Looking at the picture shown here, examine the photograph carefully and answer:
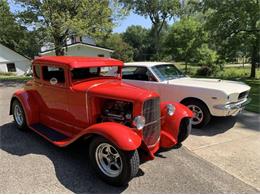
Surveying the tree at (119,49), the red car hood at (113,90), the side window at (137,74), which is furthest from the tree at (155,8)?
the red car hood at (113,90)

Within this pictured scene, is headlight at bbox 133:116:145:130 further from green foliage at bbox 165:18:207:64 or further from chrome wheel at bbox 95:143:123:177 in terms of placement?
green foliage at bbox 165:18:207:64

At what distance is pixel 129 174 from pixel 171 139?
1426mm

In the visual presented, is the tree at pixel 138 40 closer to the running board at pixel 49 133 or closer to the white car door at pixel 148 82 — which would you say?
the white car door at pixel 148 82

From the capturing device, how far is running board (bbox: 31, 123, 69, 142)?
480 cm

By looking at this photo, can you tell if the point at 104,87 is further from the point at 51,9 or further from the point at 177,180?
the point at 51,9

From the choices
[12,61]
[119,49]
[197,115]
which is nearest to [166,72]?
[197,115]

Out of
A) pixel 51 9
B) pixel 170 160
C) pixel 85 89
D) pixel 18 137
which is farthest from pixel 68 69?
pixel 51 9

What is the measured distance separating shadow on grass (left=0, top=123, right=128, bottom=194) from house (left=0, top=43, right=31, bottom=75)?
29185 mm

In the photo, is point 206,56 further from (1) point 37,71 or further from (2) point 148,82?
(1) point 37,71

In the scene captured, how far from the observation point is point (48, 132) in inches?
203

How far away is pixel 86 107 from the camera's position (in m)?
4.51

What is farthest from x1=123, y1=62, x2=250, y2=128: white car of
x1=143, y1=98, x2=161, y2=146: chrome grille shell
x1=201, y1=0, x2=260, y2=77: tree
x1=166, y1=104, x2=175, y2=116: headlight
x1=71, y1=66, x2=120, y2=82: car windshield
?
x1=201, y1=0, x2=260, y2=77: tree

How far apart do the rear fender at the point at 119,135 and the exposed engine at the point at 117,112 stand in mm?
337

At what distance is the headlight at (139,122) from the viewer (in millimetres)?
3932
